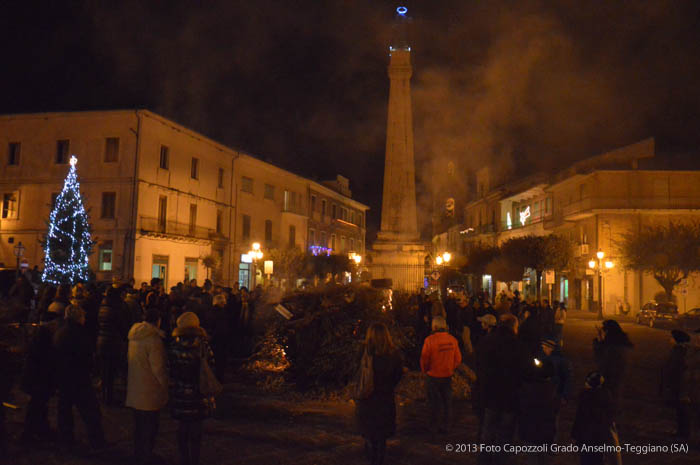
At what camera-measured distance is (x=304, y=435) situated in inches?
250

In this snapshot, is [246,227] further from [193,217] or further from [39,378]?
[39,378]

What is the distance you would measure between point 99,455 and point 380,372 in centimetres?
299

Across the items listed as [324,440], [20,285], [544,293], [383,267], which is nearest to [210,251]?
[383,267]

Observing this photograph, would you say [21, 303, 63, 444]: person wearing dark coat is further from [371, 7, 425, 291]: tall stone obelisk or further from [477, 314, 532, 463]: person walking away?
[371, 7, 425, 291]: tall stone obelisk

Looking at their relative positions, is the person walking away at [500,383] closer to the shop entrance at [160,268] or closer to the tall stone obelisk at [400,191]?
the tall stone obelisk at [400,191]

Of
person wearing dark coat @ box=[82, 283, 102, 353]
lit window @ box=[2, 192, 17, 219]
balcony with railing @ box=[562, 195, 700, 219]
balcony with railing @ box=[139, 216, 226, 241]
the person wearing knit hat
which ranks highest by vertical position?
balcony with railing @ box=[562, 195, 700, 219]

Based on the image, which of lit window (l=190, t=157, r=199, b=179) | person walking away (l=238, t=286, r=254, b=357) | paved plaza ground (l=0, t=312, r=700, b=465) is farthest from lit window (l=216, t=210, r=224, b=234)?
paved plaza ground (l=0, t=312, r=700, b=465)

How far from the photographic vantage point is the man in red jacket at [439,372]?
21.2 ft

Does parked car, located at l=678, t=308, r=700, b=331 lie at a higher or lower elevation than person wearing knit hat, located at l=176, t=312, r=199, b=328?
lower

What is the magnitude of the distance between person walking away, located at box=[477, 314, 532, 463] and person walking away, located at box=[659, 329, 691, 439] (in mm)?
2735

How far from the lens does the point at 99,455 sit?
5461 millimetres

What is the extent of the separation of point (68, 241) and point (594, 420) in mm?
21857

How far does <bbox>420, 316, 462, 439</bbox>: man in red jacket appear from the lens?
Result: 6.46 m

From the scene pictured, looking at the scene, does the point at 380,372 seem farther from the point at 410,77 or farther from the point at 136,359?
the point at 410,77
